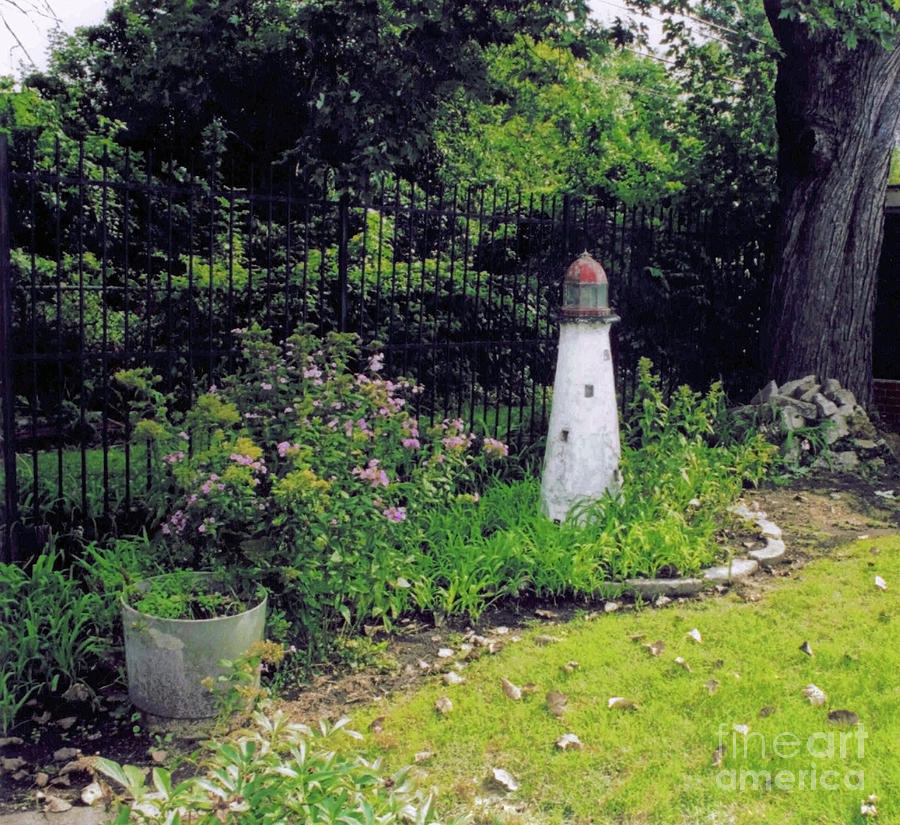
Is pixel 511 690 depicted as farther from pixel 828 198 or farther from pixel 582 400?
pixel 828 198

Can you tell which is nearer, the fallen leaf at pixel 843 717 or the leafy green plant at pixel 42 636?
the fallen leaf at pixel 843 717

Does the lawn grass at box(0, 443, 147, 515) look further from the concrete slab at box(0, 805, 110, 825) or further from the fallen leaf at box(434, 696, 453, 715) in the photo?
the fallen leaf at box(434, 696, 453, 715)

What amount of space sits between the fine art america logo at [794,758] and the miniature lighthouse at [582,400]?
225 cm

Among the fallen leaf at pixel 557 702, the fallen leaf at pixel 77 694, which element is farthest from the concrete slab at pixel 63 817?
the fallen leaf at pixel 557 702

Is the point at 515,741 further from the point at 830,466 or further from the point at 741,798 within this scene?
the point at 830,466

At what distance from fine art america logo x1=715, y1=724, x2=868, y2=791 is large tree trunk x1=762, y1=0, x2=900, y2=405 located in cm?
589

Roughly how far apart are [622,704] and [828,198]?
250 inches

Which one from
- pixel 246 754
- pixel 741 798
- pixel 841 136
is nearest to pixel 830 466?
pixel 841 136

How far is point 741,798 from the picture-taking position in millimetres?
3154

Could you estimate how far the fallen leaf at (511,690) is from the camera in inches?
154

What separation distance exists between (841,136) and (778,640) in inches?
226

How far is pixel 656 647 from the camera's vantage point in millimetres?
4406

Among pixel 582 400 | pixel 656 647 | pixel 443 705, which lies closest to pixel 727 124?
pixel 582 400

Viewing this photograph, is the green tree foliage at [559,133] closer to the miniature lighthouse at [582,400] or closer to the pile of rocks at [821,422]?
the pile of rocks at [821,422]
